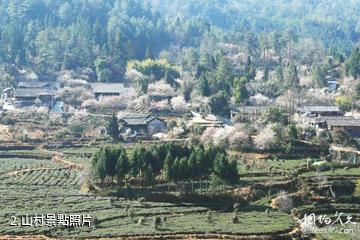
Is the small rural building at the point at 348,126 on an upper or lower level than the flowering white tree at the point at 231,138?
upper

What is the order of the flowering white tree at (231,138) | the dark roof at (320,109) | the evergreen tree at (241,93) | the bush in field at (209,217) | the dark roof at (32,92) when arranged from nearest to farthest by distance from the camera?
the bush in field at (209,217)
the flowering white tree at (231,138)
the dark roof at (320,109)
the evergreen tree at (241,93)
the dark roof at (32,92)

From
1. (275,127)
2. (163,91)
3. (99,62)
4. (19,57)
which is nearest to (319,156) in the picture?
(275,127)

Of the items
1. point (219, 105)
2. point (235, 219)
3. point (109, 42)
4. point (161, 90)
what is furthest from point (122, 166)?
point (109, 42)

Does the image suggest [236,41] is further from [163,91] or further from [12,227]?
[12,227]

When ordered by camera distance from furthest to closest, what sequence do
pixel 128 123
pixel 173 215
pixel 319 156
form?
pixel 128 123, pixel 319 156, pixel 173 215

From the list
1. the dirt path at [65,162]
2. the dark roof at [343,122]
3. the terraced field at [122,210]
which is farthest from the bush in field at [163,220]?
the dark roof at [343,122]

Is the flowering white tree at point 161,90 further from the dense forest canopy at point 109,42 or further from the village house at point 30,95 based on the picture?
the village house at point 30,95

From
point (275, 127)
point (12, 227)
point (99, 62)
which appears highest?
point (99, 62)

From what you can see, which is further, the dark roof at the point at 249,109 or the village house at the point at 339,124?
the dark roof at the point at 249,109

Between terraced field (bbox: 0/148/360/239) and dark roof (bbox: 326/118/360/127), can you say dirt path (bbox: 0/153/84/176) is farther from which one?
dark roof (bbox: 326/118/360/127)

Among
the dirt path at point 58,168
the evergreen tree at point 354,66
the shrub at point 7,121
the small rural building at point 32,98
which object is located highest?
the evergreen tree at point 354,66
